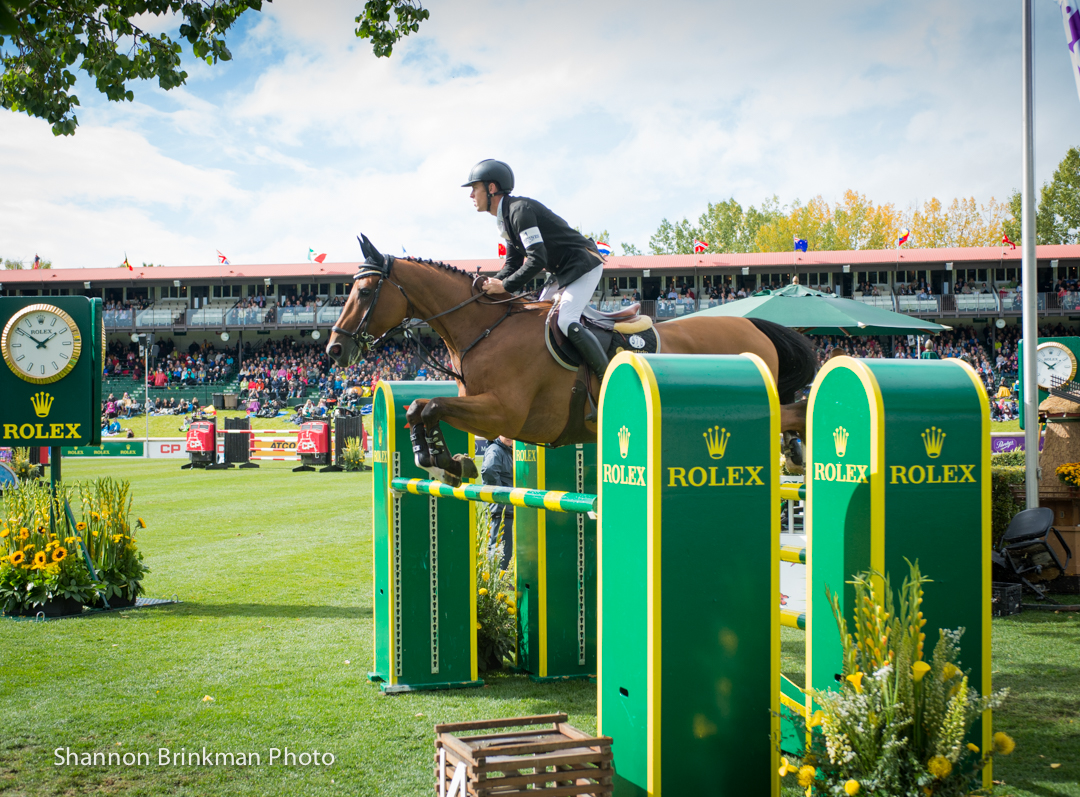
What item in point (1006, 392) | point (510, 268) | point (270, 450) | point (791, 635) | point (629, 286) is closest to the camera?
point (510, 268)

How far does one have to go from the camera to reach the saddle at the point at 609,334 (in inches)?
185

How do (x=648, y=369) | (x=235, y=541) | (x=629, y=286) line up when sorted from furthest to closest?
(x=629, y=286)
(x=235, y=541)
(x=648, y=369)

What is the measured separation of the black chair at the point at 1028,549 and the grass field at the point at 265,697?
18.5 inches

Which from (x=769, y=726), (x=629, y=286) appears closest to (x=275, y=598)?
(x=769, y=726)

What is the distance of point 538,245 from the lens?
15.3 ft

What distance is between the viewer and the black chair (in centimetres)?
675

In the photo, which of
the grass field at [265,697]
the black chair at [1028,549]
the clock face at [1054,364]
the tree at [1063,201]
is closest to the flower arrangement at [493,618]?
the grass field at [265,697]

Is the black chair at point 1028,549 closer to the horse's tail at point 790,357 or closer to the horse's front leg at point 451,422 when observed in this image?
the horse's tail at point 790,357

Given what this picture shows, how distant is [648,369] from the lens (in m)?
2.69

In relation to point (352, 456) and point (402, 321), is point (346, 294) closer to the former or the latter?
point (352, 456)

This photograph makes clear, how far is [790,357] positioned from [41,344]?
6690mm

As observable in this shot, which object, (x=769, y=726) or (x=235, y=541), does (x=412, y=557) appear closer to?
(x=769, y=726)

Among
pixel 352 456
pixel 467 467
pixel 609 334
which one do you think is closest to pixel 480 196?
pixel 609 334

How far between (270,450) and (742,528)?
2398 cm
